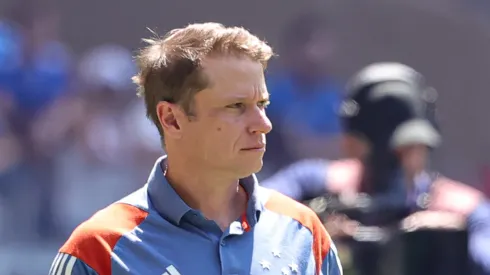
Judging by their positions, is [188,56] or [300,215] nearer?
[188,56]

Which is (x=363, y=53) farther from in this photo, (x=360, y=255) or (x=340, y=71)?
(x=360, y=255)

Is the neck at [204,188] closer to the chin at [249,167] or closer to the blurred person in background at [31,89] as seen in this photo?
the chin at [249,167]

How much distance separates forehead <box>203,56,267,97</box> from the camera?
1948 mm

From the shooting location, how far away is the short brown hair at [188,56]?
196 cm

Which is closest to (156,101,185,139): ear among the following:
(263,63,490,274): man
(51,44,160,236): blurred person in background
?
(263,63,490,274): man

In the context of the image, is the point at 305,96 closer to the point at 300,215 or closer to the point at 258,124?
the point at 300,215

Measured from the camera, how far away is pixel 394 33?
16.9 ft

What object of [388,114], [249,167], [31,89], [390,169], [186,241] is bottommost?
[186,241]

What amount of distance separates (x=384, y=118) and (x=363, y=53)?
1.62 m

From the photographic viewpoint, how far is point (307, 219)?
208 cm

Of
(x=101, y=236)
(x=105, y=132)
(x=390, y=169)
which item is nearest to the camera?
(x=101, y=236)

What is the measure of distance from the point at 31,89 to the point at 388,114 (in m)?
2.12

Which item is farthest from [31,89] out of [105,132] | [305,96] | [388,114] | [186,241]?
[186,241]

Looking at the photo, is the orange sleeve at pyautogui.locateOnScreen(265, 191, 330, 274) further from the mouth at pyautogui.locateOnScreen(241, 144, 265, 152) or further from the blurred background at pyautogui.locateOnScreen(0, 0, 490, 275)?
the blurred background at pyautogui.locateOnScreen(0, 0, 490, 275)
